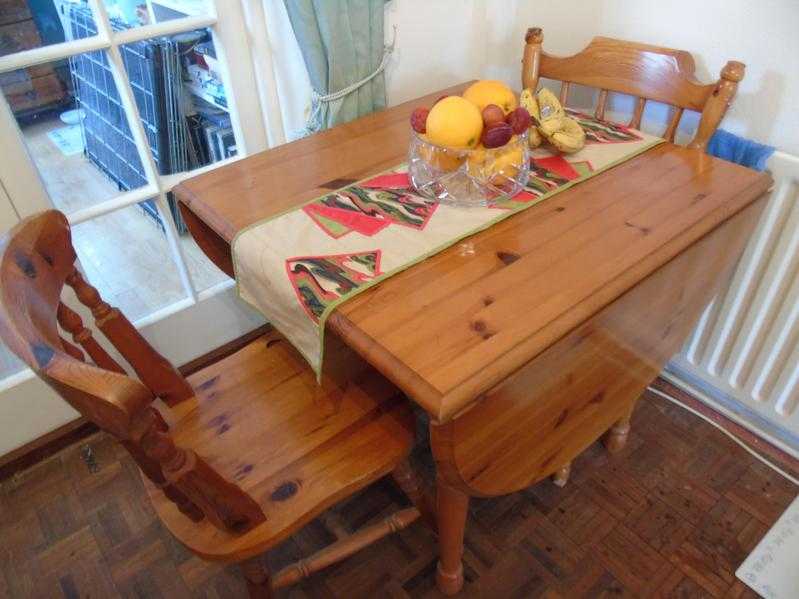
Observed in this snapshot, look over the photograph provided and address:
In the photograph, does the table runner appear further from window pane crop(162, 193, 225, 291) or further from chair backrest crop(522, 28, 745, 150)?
window pane crop(162, 193, 225, 291)

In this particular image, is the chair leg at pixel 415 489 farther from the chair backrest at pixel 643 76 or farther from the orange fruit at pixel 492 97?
the chair backrest at pixel 643 76

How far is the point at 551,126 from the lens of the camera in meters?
1.00

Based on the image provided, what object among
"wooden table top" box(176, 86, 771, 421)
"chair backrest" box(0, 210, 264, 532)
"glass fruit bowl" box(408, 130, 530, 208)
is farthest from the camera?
"glass fruit bowl" box(408, 130, 530, 208)

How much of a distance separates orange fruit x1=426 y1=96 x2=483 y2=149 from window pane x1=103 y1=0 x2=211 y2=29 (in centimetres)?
78

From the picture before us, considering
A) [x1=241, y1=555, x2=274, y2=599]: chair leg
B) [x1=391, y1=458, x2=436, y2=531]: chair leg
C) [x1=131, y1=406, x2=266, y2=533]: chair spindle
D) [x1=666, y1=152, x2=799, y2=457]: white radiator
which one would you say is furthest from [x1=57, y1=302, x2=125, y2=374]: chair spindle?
[x1=666, y1=152, x2=799, y2=457]: white radiator

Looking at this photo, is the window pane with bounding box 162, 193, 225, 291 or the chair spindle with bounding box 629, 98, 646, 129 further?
the window pane with bounding box 162, 193, 225, 291

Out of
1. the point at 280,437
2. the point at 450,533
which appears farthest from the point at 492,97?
the point at 450,533

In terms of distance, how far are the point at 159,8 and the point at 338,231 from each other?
90 cm

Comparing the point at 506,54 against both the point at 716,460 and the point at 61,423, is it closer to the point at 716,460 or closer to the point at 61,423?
the point at 716,460

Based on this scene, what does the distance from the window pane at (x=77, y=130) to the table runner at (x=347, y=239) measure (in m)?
0.84

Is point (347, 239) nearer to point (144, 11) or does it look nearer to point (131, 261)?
point (144, 11)

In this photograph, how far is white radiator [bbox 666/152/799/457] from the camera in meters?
1.09

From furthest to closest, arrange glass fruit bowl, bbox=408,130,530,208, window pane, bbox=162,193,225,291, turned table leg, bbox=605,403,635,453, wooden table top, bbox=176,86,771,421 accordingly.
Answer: window pane, bbox=162,193,225,291 < turned table leg, bbox=605,403,635,453 < glass fruit bowl, bbox=408,130,530,208 < wooden table top, bbox=176,86,771,421

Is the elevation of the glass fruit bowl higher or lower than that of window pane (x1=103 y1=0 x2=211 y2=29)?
lower
